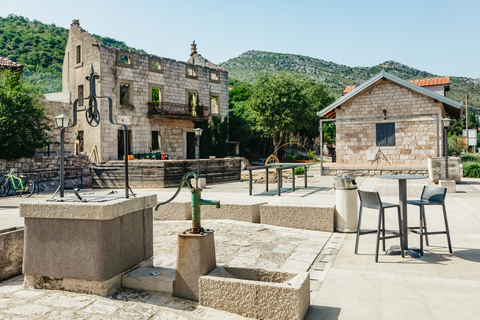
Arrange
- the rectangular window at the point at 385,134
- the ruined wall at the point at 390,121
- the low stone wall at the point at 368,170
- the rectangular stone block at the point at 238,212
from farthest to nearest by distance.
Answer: the rectangular window at the point at 385,134 → the ruined wall at the point at 390,121 → the low stone wall at the point at 368,170 → the rectangular stone block at the point at 238,212

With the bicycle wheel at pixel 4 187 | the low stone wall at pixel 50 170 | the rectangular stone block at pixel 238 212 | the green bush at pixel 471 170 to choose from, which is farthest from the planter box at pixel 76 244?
the green bush at pixel 471 170

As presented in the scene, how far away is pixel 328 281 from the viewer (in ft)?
13.5

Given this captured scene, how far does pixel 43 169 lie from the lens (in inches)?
722

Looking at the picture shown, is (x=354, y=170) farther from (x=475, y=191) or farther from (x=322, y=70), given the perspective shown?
(x=322, y=70)

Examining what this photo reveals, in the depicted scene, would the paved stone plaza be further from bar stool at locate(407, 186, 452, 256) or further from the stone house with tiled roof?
the stone house with tiled roof

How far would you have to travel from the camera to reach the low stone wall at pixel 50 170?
1738 cm

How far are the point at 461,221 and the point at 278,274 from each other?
5.69 meters

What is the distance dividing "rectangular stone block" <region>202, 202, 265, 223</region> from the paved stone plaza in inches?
16.2

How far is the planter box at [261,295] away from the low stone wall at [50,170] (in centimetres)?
1558

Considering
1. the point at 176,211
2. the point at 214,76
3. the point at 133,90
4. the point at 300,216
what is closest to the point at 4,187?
the point at 176,211

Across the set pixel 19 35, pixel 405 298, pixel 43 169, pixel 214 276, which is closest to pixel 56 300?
pixel 214 276

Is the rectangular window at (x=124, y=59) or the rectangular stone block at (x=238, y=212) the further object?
the rectangular window at (x=124, y=59)

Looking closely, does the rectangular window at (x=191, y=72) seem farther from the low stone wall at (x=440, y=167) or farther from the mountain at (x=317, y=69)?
the mountain at (x=317, y=69)

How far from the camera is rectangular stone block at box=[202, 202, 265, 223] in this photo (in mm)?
7230
